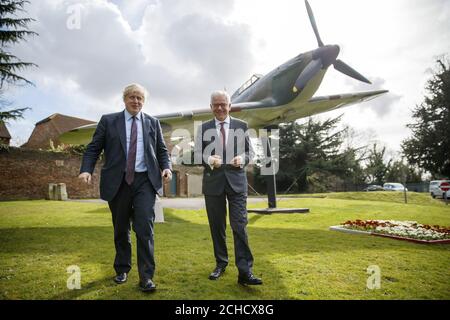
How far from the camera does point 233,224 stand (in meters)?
3.37

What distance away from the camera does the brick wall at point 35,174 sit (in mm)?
18266

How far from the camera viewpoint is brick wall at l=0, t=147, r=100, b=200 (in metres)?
18.3

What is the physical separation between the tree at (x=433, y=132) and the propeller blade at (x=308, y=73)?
2551 centimetres

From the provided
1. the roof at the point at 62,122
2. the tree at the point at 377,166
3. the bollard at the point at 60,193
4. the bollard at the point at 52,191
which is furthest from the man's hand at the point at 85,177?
the tree at the point at 377,166

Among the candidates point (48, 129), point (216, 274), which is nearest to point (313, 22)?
point (216, 274)

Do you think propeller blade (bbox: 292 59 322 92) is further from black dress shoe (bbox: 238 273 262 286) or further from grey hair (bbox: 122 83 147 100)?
black dress shoe (bbox: 238 273 262 286)

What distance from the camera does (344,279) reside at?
→ 3.33 meters

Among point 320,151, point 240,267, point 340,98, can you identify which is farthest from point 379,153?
point 240,267

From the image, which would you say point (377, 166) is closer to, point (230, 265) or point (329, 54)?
point (329, 54)

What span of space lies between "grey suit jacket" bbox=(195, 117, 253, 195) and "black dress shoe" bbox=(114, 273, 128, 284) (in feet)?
4.21

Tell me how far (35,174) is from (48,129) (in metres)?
18.2

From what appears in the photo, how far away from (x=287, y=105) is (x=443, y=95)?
27538 mm

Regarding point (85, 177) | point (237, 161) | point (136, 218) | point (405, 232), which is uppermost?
point (237, 161)
